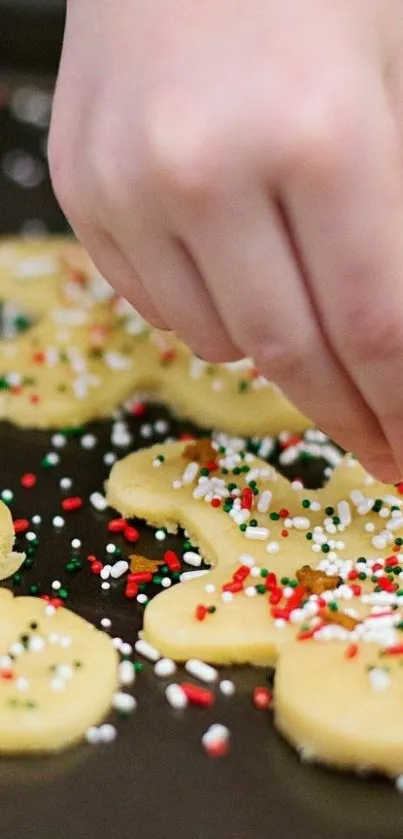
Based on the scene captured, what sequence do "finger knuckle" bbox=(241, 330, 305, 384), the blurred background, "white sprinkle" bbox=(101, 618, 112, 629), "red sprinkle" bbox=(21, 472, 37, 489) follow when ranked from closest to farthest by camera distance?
"finger knuckle" bbox=(241, 330, 305, 384)
"white sprinkle" bbox=(101, 618, 112, 629)
"red sprinkle" bbox=(21, 472, 37, 489)
the blurred background

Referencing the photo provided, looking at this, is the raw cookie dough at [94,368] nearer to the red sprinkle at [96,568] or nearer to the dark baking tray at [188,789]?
the red sprinkle at [96,568]

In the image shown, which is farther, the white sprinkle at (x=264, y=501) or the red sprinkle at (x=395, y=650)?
the white sprinkle at (x=264, y=501)

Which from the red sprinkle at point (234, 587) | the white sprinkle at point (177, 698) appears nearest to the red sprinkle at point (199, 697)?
the white sprinkle at point (177, 698)

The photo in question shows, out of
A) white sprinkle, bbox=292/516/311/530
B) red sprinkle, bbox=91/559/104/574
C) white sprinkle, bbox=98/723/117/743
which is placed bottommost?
red sprinkle, bbox=91/559/104/574

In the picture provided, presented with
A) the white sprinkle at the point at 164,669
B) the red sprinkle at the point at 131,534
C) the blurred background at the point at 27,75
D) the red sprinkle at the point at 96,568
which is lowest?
the blurred background at the point at 27,75

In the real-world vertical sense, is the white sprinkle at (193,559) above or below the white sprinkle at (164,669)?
below

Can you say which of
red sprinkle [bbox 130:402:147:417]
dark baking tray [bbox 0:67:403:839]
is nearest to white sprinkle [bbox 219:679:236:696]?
dark baking tray [bbox 0:67:403:839]

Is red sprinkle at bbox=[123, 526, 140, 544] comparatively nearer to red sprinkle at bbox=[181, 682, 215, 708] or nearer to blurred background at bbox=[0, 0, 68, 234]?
red sprinkle at bbox=[181, 682, 215, 708]

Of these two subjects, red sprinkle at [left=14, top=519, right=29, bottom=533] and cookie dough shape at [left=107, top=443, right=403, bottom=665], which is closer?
cookie dough shape at [left=107, top=443, right=403, bottom=665]
